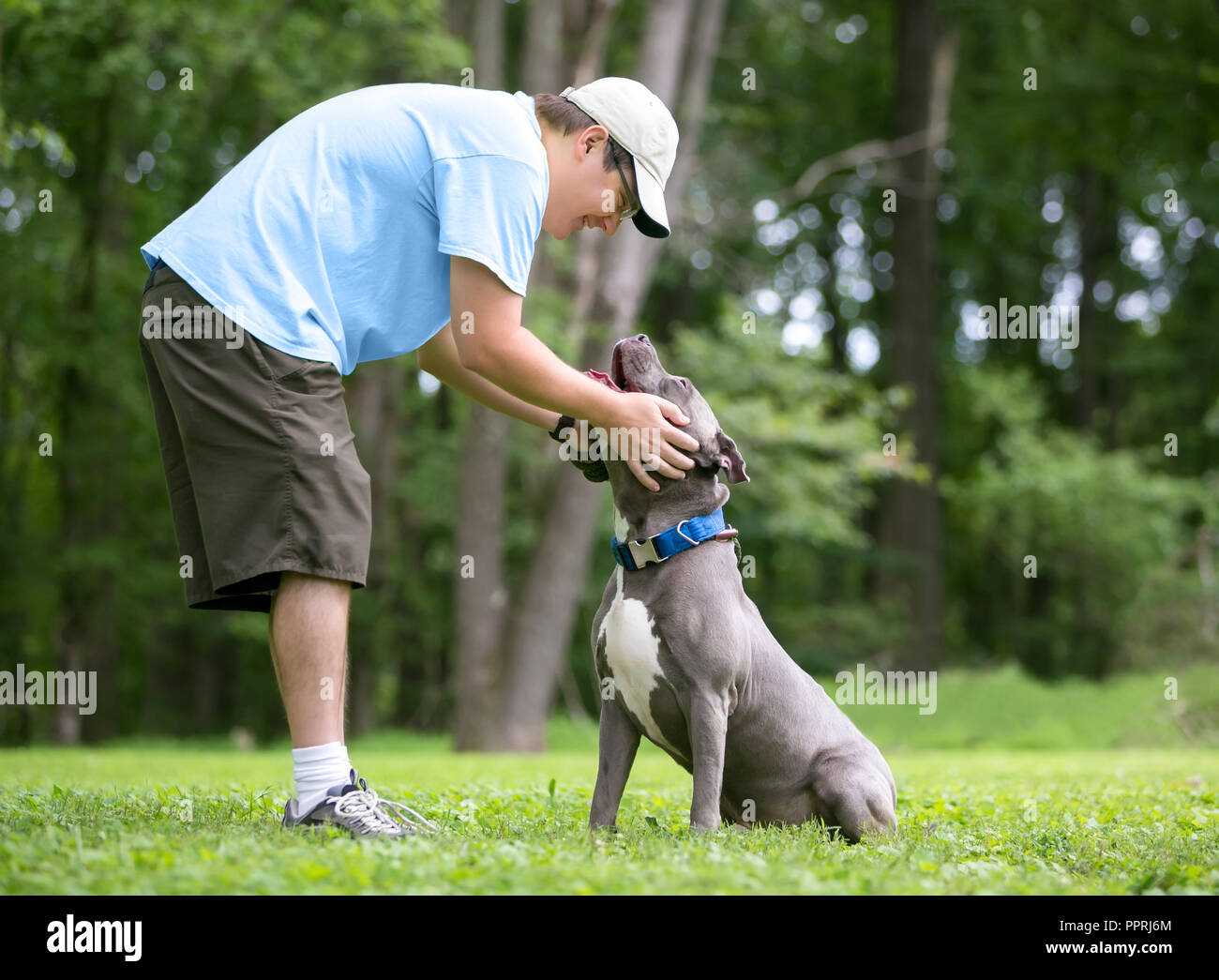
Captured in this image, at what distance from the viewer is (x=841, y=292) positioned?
2767 centimetres

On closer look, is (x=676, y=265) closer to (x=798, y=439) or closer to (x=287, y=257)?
(x=798, y=439)

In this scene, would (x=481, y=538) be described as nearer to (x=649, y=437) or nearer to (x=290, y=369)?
(x=649, y=437)

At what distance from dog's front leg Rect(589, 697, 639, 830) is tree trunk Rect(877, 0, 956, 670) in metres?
15.8

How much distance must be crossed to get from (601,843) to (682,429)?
1.44m

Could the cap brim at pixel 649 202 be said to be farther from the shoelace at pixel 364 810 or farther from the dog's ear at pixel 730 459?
the shoelace at pixel 364 810

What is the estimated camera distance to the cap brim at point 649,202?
3.96 m

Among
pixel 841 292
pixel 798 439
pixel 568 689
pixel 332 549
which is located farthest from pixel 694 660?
pixel 841 292

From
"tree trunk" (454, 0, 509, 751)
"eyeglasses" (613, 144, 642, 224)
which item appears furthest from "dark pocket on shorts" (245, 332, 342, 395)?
"tree trunk" (454, 0, 509, 751)

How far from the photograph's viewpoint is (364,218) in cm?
375

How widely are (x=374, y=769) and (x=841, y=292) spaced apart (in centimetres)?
2108

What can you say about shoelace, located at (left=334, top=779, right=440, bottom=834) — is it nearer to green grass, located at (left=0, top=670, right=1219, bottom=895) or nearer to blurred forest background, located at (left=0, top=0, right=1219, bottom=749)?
green grass, located at (left=0, top=670, right=1219, bottom=895)

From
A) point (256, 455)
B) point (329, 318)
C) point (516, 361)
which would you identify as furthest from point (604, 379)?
point (256, 455)
